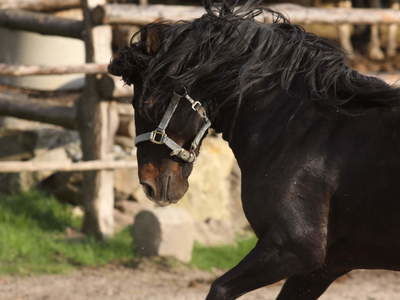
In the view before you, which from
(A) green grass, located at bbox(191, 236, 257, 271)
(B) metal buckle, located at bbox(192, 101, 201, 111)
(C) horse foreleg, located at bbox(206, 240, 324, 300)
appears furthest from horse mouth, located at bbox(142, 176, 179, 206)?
(A) green grass, located at bbox(191, 236, 257, 271)

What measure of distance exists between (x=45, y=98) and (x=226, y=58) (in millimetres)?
5892

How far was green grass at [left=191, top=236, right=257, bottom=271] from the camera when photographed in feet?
24.3

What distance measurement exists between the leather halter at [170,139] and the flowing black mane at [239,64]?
2.8 inches

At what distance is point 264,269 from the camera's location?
4.04m

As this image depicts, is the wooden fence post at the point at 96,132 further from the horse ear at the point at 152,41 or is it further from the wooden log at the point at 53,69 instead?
the horse ear at the point at 152,41

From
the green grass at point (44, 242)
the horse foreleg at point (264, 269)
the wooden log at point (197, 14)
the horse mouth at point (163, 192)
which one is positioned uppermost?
the horse mouth at point (163, 192)

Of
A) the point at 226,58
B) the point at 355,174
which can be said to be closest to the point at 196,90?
the point at 226,58

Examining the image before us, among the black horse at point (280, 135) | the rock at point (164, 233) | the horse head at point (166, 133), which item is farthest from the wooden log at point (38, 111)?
the horse head at point (166, 133)

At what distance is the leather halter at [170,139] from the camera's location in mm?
4227

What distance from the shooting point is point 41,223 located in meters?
7.77

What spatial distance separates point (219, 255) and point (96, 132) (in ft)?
4.58

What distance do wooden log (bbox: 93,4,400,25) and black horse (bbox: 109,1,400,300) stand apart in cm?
291

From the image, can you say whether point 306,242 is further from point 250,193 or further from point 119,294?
point 119,294

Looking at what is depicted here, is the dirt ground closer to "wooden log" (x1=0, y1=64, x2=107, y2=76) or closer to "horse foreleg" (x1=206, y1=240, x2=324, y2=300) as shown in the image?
"wooden log" (x1=0, y1=64, x2=107, y2=76)
